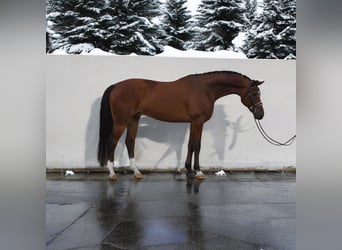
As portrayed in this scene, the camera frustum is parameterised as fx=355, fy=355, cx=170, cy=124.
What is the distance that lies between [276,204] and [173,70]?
2.97m

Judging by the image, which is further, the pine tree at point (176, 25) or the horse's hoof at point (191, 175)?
the pine tree at point (176, 25)

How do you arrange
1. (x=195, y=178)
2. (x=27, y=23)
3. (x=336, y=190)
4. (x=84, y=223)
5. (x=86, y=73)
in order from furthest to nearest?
(x=86, y=73)
(x=195, y=178)
(x=84, y=223)
(x=336, y=190)
(x=27, y=23)

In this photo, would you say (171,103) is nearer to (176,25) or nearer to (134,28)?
(134,28)

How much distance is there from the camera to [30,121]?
683 millimetres

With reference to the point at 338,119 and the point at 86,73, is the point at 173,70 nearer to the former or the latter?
the point at 86,73

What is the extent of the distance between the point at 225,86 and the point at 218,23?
10.6 m

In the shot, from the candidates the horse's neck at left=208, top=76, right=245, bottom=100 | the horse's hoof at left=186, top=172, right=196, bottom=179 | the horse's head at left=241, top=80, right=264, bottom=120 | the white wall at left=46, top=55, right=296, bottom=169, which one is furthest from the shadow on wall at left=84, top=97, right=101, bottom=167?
the horse's head at left=241, top=80, right=264, bottom=120

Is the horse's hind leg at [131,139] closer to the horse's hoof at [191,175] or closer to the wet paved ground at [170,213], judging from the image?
the wet paved ground at [170,213]

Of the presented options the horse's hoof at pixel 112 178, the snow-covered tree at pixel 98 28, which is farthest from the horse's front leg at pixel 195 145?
the snow-covered tree at pixel 98 28

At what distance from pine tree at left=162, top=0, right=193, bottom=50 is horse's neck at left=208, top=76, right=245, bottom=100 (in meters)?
9.69

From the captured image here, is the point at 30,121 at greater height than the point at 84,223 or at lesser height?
greater

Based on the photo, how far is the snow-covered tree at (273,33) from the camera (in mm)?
14078

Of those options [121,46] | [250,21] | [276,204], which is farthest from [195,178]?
[250,21]

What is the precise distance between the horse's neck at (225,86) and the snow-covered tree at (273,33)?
9.57m
